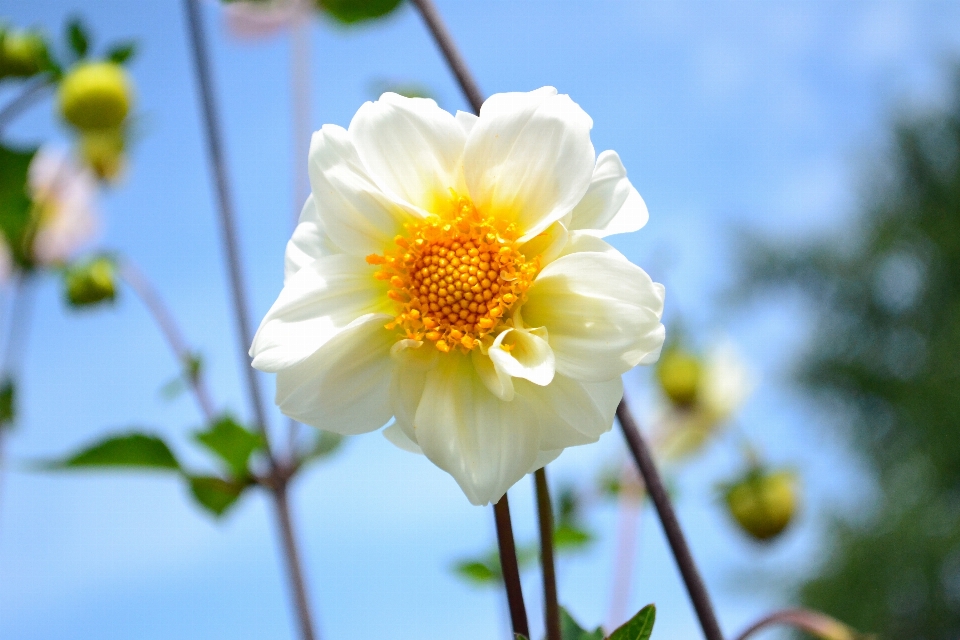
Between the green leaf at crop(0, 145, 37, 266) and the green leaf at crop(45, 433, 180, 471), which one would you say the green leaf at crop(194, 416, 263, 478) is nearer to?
the green leaf at crop(45, 433, 180, 471)

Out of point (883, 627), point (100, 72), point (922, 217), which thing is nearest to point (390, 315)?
point (100, 72)

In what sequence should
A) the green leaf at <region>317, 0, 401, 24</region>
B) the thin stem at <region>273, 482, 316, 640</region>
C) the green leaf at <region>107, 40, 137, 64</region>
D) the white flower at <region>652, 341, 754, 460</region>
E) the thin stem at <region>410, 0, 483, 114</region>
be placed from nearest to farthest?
the thin stem at <region>410, 0, 483, 114</region>, the thin stem at <region>273, 482, 316, 640</region>, the green leaf at <region>317, 0, 401, 24</region>, the green leaf at <region>107, 40, 137, 64</region>, the white flower at <region>652, 341, 754, 460</region>

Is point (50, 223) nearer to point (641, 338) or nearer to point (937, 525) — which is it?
point (641, 338)

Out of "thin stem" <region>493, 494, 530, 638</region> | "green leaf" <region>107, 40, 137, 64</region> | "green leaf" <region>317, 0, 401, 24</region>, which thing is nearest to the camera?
"thin stem" <region>493, 494, 530, 638</region>

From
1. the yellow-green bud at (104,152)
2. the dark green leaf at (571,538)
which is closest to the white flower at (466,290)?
the dark green leaf at (571,538)

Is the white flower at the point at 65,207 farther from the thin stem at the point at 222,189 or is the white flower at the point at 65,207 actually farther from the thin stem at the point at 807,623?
the thin stem at the point at 807,623

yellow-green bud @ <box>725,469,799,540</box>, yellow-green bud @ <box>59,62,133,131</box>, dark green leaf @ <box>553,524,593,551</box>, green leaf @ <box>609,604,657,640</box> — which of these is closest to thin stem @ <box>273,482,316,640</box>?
dark green leaf @ <box>553,524,593,551</box>

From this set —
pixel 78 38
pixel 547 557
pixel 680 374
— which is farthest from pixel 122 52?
pixel 547 557
